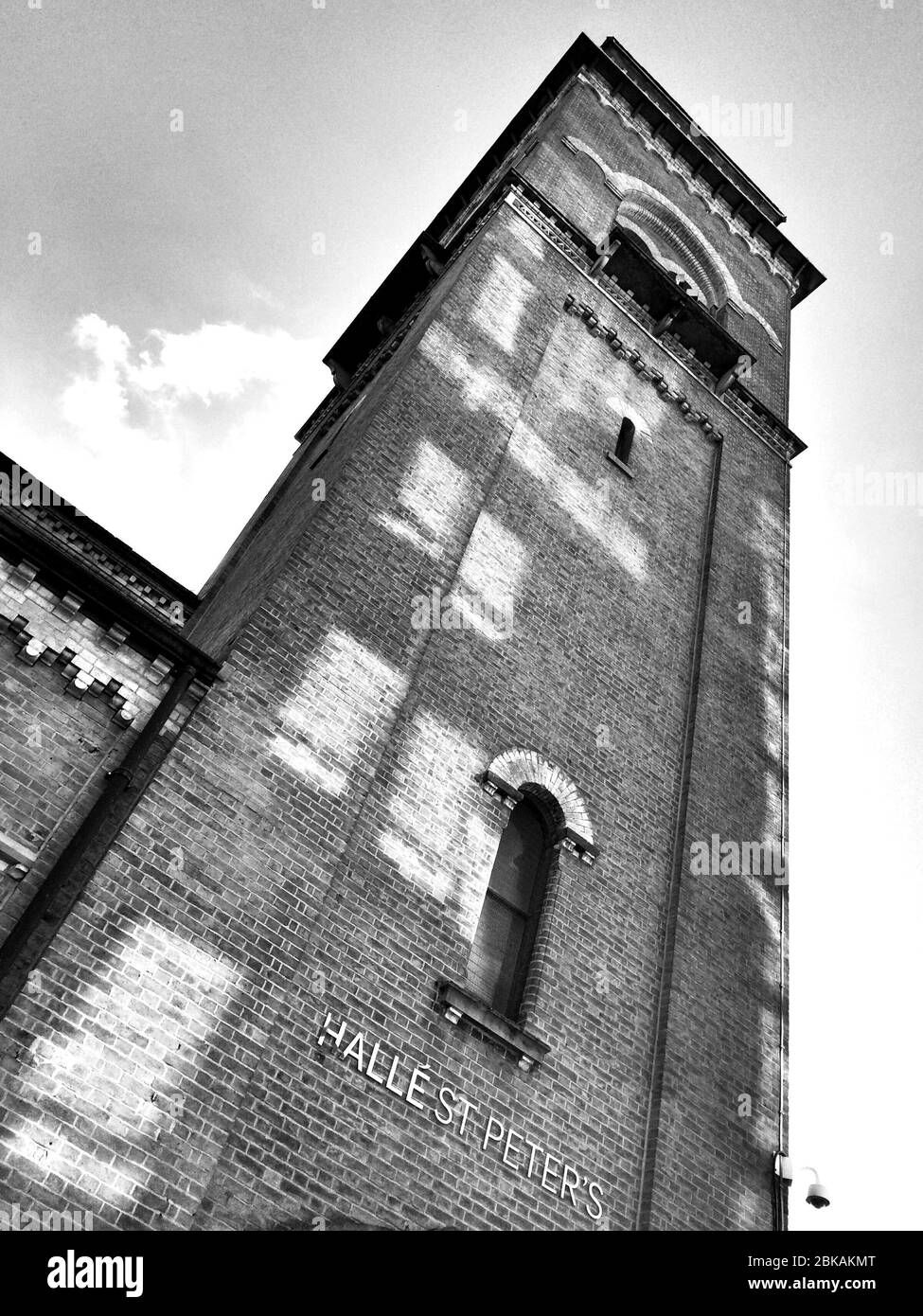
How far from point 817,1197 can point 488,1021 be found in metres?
3.28

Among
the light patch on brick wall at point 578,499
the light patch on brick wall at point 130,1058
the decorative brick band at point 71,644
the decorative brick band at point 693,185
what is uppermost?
the decorative brick band at point 693,185

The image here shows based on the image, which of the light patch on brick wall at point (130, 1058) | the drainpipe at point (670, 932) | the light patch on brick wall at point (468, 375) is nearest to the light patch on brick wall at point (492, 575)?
the light patch on brick wall at point (468, 375)

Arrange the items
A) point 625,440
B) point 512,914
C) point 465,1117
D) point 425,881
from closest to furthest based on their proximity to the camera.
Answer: point 465,1117 < point 425,881 < point 512,914 < point 625,440

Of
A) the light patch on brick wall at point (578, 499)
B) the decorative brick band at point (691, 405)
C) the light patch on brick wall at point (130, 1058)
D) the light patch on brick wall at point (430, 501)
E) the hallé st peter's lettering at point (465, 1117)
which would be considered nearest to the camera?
the light patch on brick wall at point (130, 1058)

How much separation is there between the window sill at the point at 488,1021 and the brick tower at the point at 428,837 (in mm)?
34

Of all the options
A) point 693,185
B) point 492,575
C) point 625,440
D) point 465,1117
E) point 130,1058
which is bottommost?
point 130,1058

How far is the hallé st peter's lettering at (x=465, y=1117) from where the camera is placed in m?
7.45

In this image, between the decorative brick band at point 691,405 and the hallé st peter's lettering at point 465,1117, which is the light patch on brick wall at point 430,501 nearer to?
the hallé st peter's lettering at point 465,1117

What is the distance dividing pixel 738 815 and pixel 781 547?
213 inches

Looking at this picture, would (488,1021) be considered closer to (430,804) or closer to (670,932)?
(430,804)

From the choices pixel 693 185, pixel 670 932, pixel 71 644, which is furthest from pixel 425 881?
pixel 693 185

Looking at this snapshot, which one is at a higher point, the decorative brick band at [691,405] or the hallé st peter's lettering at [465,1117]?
the decorative brick band at [691,405]

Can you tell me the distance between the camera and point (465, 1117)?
771 centimetres
